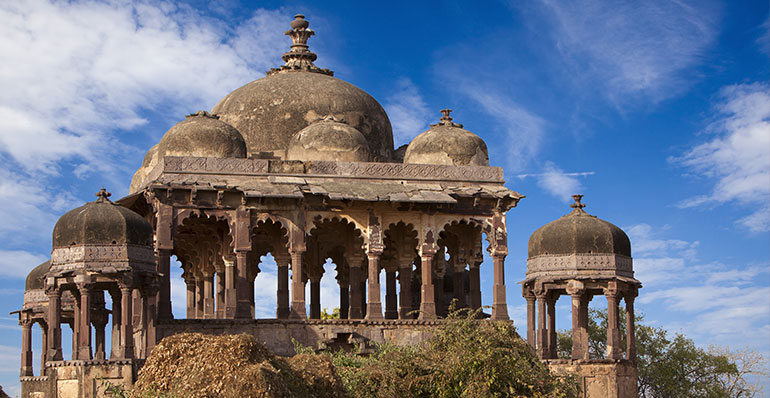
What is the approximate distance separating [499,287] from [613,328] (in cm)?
365

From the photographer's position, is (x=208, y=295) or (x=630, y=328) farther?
(x=208, y=295)

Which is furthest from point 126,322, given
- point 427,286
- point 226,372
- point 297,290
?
point 226,372

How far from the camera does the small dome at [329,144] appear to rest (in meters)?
30.1

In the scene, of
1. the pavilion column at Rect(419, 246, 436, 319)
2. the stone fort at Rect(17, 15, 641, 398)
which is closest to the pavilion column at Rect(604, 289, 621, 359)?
the stone fort at Rect(17, 15, 641, 398)

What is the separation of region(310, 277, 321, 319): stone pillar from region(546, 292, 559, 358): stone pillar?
7.54 meters

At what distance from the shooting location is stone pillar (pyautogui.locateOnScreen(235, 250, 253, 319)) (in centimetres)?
2841

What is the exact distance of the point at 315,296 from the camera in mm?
34156

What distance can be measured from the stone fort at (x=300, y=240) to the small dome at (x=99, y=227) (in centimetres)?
4

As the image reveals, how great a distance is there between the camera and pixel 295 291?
28.9 meters

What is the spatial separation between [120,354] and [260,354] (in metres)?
8.16

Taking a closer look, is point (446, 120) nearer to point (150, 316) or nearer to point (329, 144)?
point (329, 144)

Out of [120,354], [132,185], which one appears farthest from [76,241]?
[132,185]

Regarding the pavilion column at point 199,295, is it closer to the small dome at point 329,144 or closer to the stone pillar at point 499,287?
the small dome at point 329,144

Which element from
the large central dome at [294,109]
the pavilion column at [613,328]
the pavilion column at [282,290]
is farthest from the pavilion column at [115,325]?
the pavilion column at [613,328]
